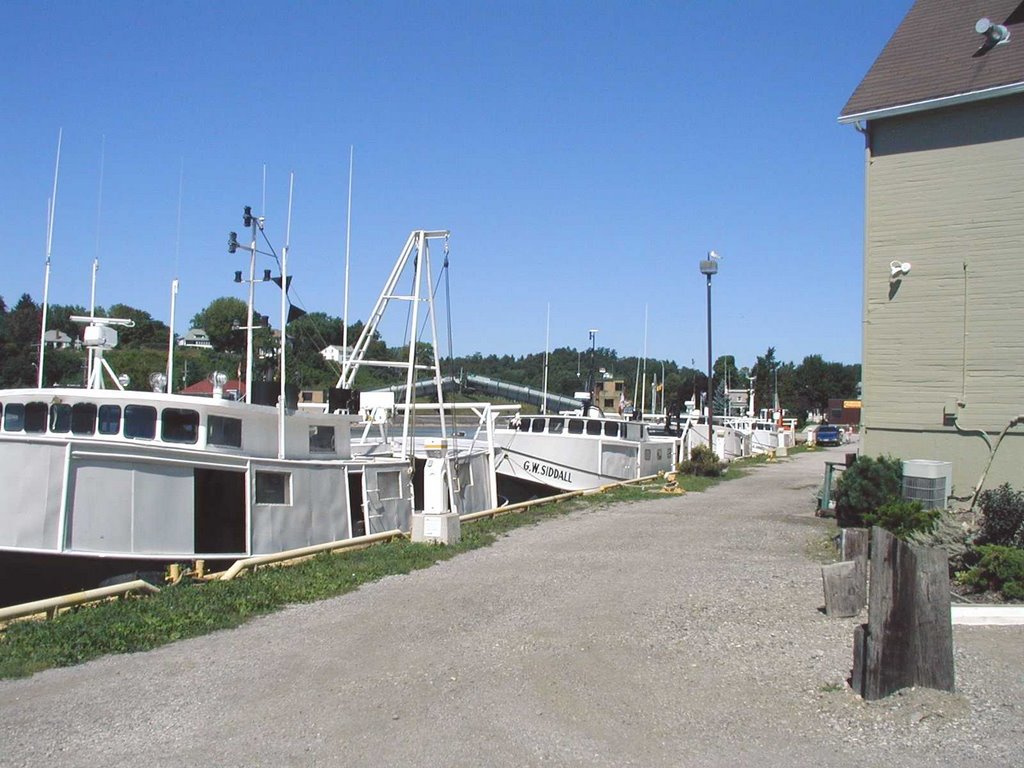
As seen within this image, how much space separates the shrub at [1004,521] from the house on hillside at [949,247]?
5.00 meters

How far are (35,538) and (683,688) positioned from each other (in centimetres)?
970

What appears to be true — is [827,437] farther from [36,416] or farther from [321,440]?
[36,416]

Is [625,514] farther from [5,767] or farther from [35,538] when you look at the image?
[5,767]

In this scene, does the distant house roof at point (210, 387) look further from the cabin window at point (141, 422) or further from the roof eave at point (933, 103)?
the roof eave at point (933, 103)

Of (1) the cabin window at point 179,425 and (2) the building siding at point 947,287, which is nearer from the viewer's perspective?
(1) the cabin window at point 179,425

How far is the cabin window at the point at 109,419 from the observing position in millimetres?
15008

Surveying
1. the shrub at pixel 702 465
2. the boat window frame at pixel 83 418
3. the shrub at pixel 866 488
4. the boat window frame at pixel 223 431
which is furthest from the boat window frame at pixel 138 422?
the shrub at pixel 702 465

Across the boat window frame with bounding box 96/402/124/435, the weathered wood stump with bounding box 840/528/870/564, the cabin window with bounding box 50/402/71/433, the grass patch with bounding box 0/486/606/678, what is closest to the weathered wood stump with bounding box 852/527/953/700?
the weathered wood stump with bounding box 840/528/870/564

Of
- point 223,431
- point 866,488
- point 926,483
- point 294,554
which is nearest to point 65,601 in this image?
point 294,554

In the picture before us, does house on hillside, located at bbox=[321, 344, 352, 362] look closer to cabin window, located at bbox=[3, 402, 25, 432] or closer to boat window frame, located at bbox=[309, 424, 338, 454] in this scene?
boat window frame, located at bbox=[309, 424, 338, 454]

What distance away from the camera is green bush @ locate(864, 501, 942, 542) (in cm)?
1327

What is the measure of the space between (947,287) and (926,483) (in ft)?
12.4

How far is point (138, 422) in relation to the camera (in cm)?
1512

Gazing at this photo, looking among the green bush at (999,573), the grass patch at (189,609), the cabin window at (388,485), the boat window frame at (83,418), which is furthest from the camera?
the cabin window at (388,485)
